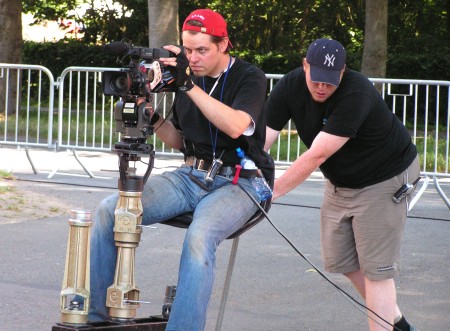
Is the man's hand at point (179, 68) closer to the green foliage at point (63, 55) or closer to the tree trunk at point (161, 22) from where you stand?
the tree trunk at point (161, 22)

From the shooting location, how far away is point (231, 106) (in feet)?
14.2

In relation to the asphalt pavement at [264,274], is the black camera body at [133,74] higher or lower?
higher

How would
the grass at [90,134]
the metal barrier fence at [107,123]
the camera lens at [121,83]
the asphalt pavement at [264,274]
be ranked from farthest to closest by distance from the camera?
the grass at [90,134]
the metal barrier fence at [107,123]
the asphalt pavement at [264,274]
the camera lens at [121,83]

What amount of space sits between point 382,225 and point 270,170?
0.60m

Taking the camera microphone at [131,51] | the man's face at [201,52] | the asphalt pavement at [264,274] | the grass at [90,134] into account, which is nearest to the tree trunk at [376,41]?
the grass at [90,134]

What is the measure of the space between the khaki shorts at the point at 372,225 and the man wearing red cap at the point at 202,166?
43cm

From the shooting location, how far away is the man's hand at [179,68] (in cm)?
383

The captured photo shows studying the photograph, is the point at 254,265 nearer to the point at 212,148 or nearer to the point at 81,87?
the point at 212,148

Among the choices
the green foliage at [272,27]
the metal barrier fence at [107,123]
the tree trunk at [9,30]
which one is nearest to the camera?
the metal barrier fence at [107,123]

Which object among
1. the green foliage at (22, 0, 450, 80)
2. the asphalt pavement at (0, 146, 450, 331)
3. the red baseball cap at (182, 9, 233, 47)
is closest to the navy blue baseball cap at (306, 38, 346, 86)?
the red baseball cap at (182, 9, 233, 47)

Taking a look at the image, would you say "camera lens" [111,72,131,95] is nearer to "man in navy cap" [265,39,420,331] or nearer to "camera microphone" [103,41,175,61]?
"camera microphone" [103,41,175,61]

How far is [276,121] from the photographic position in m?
4.62

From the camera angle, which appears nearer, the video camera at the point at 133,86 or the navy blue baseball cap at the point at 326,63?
the video camera at the point at 133,86

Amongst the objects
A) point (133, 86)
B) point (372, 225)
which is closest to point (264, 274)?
point (372, 225)
